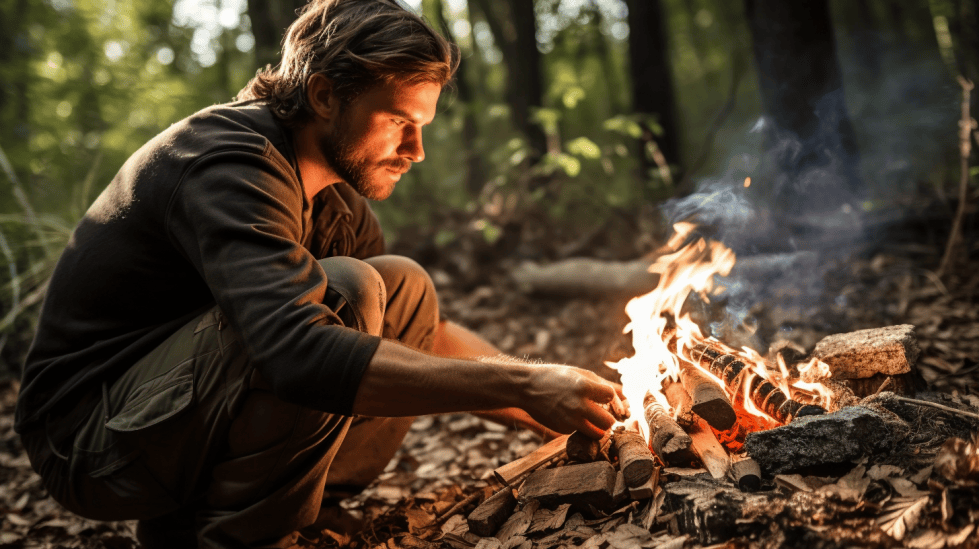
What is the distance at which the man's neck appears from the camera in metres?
2.27

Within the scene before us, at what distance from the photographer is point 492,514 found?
6.69 ft

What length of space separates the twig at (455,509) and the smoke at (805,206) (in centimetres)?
149

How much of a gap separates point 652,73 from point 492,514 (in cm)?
543

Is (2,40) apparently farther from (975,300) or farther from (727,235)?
(975,300)

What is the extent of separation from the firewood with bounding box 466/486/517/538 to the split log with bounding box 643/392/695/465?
0.55 m

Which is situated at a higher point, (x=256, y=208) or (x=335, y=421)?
(x=256, y=208)

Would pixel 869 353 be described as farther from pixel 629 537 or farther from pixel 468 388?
pixel 468 388

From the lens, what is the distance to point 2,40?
8.24m

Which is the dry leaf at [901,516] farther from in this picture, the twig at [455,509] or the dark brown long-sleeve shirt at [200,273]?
the dark brown long-sleeve shirt at [200,273]

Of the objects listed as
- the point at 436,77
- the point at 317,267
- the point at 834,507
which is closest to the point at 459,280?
the point at 436,77

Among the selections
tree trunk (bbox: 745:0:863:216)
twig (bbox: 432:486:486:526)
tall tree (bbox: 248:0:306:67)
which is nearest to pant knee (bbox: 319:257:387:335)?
twig (bbox: 432:486:486:526)

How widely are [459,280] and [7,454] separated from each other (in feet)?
11.4

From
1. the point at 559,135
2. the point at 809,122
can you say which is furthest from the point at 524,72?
the point at 809,122

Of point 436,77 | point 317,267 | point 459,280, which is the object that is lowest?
point 459,280
